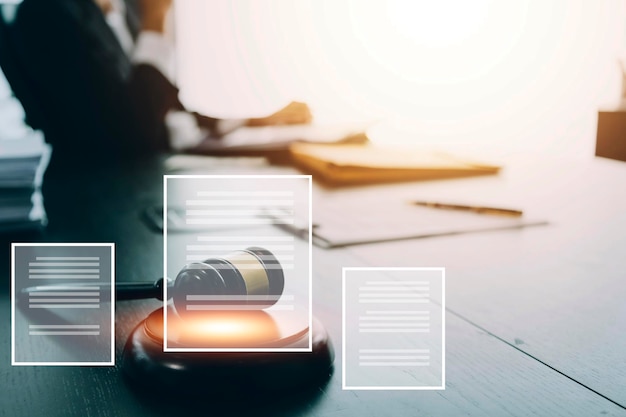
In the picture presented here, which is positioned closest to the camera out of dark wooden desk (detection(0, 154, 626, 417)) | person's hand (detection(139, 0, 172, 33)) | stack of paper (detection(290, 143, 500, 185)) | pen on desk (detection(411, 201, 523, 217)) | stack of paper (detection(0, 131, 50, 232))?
dark wooden desk (detection(0, 154, 626, 417))

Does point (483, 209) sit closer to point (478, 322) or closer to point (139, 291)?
point (478, 322)

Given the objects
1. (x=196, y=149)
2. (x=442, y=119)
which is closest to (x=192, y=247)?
(x=442, y=119)

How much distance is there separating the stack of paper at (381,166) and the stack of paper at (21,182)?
494mm

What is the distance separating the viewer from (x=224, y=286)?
1.41 ft

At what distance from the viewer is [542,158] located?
1425mm

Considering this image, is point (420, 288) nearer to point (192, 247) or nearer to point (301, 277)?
point (301, 277)

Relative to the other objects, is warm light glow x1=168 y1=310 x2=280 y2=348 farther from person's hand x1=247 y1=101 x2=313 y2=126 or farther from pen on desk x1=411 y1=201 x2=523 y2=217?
person's hand x1=247 y1=101 x2=313 y2=126

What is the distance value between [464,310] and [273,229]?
33 cm

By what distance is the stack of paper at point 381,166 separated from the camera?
1.14m
